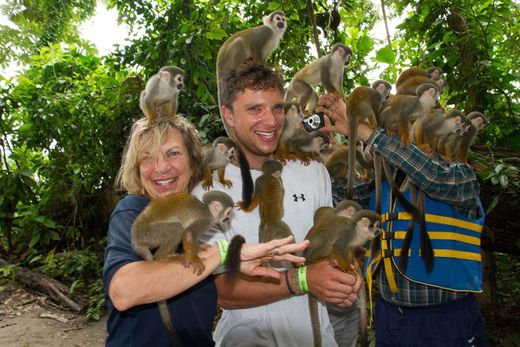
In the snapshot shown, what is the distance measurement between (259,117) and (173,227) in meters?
0.63

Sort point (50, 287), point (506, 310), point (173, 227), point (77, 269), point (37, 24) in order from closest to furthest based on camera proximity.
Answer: point (173, 227) → point (506, 310) → point (50, 287) → point (77, 269) → point (37, 24)

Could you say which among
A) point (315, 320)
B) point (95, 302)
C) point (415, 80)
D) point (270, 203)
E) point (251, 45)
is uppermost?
point (251, 45)

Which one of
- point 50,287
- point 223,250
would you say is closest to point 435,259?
point 223,250

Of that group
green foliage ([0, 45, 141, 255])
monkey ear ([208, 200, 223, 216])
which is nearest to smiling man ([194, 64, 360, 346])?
monkey ear ([208, 200, 223, 216])

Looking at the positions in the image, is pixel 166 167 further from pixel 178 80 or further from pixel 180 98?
pixel 180 98

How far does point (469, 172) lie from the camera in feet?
6.88

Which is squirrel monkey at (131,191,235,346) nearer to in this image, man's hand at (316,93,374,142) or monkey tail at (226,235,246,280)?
monkey tail at (226,235,246,280)

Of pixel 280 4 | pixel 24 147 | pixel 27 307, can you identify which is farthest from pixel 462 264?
pixel 24 147

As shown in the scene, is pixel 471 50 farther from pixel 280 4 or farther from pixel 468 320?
pixel 468 320

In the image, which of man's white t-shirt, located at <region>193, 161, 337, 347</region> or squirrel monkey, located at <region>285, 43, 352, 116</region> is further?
squirrel monkey, located at <region>285, 43, 352, 116</region>

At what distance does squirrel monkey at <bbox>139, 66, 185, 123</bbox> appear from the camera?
9.38 ft

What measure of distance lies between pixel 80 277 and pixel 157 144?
4238mm

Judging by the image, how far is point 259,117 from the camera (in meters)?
1.88

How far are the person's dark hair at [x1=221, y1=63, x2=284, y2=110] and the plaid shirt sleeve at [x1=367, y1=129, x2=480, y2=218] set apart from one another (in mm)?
607
